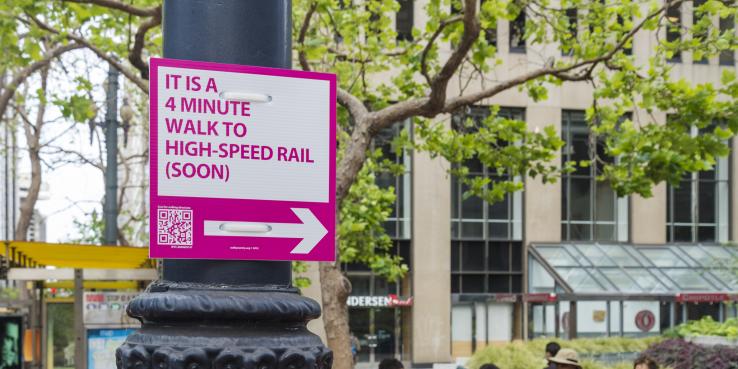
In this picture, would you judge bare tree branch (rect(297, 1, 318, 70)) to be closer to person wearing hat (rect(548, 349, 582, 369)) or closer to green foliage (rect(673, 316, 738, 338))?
person wearing hat (rect(548, 349, 582, 369))

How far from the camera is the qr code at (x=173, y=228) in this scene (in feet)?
7.96

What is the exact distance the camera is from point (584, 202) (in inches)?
1485

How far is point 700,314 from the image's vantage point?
3784 centimetres

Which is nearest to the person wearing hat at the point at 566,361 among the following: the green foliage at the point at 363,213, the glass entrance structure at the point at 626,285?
the green foliage at the point at 363,213

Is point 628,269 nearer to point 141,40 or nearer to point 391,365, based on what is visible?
point 141,40

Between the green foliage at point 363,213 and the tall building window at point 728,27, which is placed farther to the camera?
the green foliage at point 363,213

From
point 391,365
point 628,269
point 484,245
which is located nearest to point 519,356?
point 391,365

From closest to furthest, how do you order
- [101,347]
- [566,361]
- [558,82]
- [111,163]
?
1. [566,361]
2. [101,347]
3. [558,82]
4. [111,163]

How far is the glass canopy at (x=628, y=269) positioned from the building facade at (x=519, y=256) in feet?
0.20

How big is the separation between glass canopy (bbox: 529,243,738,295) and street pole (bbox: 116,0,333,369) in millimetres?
31234

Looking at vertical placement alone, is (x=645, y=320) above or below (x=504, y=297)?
below

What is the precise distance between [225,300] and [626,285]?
32528mm

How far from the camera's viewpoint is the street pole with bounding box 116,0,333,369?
93.7 inches

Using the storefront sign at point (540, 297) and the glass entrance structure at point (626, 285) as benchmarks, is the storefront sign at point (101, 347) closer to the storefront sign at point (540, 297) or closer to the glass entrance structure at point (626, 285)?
the glass entrance structure at point (626, 285)
